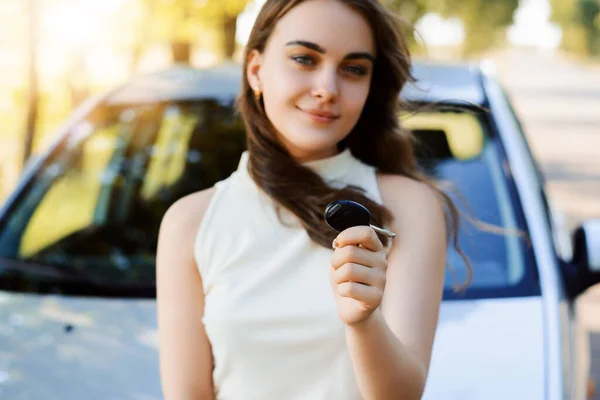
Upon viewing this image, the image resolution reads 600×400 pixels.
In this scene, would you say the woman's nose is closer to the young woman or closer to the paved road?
the young woman

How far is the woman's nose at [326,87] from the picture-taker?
1594 mm

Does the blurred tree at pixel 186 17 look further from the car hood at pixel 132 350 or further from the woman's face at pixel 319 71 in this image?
the woman's face at pixel 319 71

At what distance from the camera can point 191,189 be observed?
130 inches

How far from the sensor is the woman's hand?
1.26 m

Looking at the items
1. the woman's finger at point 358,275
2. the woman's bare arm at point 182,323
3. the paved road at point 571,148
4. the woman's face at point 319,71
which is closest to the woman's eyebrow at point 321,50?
the woman's face at point 319,71

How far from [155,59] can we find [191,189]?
33.1ft

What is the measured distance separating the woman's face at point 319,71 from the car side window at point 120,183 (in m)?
1.17

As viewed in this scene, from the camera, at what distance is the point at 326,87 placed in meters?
1.59

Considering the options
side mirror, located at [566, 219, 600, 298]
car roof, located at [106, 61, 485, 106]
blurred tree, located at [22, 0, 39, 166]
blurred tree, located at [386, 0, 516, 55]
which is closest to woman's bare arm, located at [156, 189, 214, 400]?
blurred tree, located at [386, 0, 516, 55]

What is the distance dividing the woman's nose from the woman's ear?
0.64 feet

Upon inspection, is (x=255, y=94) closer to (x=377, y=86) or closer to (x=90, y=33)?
(x=377, y=86)

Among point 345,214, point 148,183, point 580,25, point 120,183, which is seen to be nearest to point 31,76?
point 120,183

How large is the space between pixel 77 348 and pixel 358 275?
1.23 m

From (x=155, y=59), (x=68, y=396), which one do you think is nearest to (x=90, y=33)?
(x=68, y=396)
